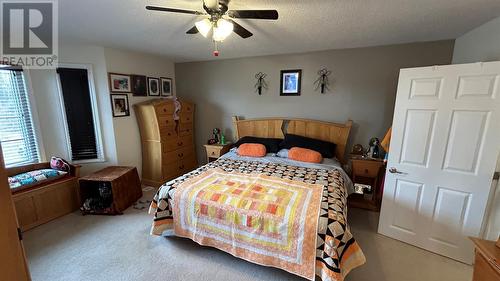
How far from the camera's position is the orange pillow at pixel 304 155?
3.08m

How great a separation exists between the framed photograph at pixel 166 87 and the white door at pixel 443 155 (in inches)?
155

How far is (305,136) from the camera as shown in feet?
11.9

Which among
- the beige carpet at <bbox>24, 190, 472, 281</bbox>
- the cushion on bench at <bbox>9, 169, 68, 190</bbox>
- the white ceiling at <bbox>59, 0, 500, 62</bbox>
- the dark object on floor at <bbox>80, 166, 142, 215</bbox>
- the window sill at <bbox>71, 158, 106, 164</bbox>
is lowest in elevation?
the beige carpet at <bbox>24, 190, 472, 281</bbox>

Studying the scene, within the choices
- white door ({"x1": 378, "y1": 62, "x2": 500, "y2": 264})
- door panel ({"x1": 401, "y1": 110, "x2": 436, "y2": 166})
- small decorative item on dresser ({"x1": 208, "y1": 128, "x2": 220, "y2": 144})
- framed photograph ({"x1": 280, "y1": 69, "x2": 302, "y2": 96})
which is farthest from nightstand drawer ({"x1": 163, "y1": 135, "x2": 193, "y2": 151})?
door panel ({"x1": 401, "y1": 110, "x2": 436, "y2": 166})

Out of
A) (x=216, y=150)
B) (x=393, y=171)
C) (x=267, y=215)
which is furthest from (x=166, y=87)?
(x=393, y=171)

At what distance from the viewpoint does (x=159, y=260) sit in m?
2.09

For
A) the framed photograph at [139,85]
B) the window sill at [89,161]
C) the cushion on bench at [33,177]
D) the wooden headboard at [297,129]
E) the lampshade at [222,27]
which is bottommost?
the cushion on bench at [33,177]

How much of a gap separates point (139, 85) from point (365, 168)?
3891 millimetres

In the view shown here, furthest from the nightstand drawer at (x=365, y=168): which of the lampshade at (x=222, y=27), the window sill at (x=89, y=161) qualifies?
the window sill at (x=89, y=161)

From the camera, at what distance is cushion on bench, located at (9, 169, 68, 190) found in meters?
2.52

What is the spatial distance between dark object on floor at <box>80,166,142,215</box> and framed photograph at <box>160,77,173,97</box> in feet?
6.01

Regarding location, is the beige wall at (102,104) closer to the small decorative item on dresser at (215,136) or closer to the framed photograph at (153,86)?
the framed photograph at (153,86)

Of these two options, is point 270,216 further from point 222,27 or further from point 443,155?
point 443,155

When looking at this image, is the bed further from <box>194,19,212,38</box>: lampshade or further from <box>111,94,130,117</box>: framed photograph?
<box>111,94,130,117</box>: framed photograph
